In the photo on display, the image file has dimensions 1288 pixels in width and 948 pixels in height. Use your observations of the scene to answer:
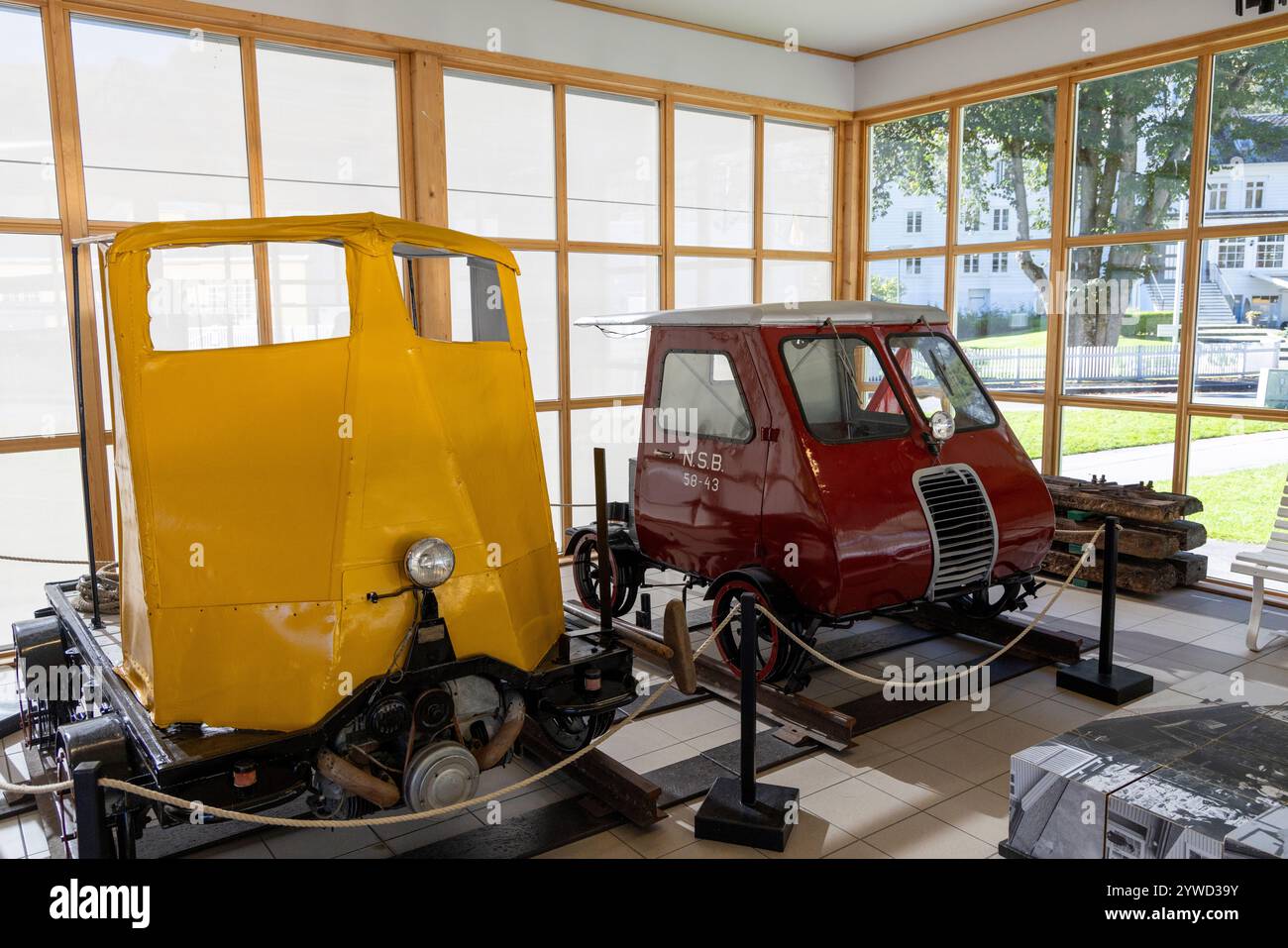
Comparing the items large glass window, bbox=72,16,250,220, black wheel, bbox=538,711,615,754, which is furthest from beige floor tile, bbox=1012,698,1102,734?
large glass window, bbox=72,16,250,220

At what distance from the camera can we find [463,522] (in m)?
3.87

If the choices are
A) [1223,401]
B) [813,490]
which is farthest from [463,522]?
[1223,401]

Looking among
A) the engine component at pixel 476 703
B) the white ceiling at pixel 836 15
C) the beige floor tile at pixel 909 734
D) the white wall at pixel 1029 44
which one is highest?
the white ceiling at pixel 836 15

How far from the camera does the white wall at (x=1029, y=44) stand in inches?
315

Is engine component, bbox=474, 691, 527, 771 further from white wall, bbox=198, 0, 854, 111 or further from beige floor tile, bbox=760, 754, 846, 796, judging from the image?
white wall, bbox=198, 0, 854, 111

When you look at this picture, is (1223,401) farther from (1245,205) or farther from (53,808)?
(53,808)

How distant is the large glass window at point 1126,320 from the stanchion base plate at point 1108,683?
11.2ft

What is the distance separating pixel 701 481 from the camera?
6062mm

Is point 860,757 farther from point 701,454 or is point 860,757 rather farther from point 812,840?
point 701,454

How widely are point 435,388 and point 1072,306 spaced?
7.09 meters

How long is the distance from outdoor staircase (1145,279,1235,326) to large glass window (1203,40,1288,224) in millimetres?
531

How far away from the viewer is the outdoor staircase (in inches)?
310

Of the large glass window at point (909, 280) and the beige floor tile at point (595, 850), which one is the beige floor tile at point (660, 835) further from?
the large glass window at point (909, 280)

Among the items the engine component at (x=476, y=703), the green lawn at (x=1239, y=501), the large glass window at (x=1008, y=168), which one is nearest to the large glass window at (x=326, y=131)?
the engine component at (x=476, y=703)
